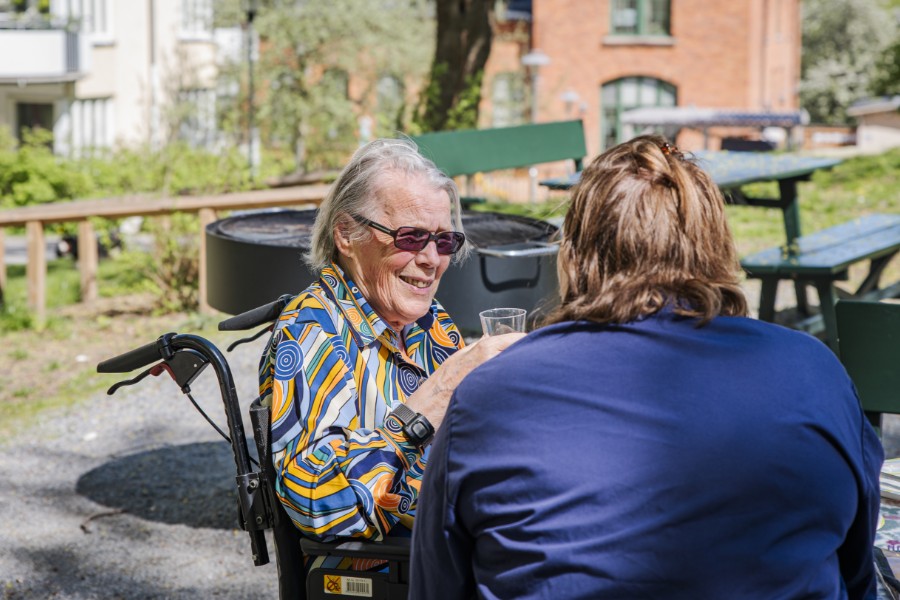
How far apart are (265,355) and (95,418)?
4.14 m

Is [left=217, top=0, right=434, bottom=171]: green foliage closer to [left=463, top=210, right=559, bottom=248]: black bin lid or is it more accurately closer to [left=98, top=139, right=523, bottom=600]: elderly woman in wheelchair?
[left=463, top=210, right=559, bottom=248]: black bin lid

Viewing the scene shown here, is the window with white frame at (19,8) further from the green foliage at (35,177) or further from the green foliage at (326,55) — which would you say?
the green foliage at (35,177)

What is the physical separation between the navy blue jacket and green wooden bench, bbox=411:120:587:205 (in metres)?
4.91

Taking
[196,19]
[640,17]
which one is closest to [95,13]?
[196,19]

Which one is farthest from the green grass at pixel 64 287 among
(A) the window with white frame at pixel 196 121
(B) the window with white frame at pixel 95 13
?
(B) the window with white frame at pixel 95 13

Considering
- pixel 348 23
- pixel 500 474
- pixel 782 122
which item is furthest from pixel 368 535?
pixel 782 122

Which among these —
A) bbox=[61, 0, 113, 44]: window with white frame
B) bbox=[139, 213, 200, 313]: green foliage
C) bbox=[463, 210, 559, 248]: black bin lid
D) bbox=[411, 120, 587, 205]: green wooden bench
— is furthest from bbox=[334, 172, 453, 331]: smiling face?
bbox=[61, 0, 113, 44]: window with white frame

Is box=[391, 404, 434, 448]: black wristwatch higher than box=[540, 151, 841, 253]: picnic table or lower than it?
lower

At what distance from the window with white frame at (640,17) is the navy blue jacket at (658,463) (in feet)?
112

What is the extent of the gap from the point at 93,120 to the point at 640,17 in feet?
56.7

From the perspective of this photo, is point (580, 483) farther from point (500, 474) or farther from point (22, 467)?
point (22, 467)

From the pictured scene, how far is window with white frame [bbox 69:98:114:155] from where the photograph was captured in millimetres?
26031

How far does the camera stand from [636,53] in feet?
115

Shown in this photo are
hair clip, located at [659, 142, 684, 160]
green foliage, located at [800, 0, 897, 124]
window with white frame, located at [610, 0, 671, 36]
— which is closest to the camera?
hair clip, located at [659, 142, 684, 160]
